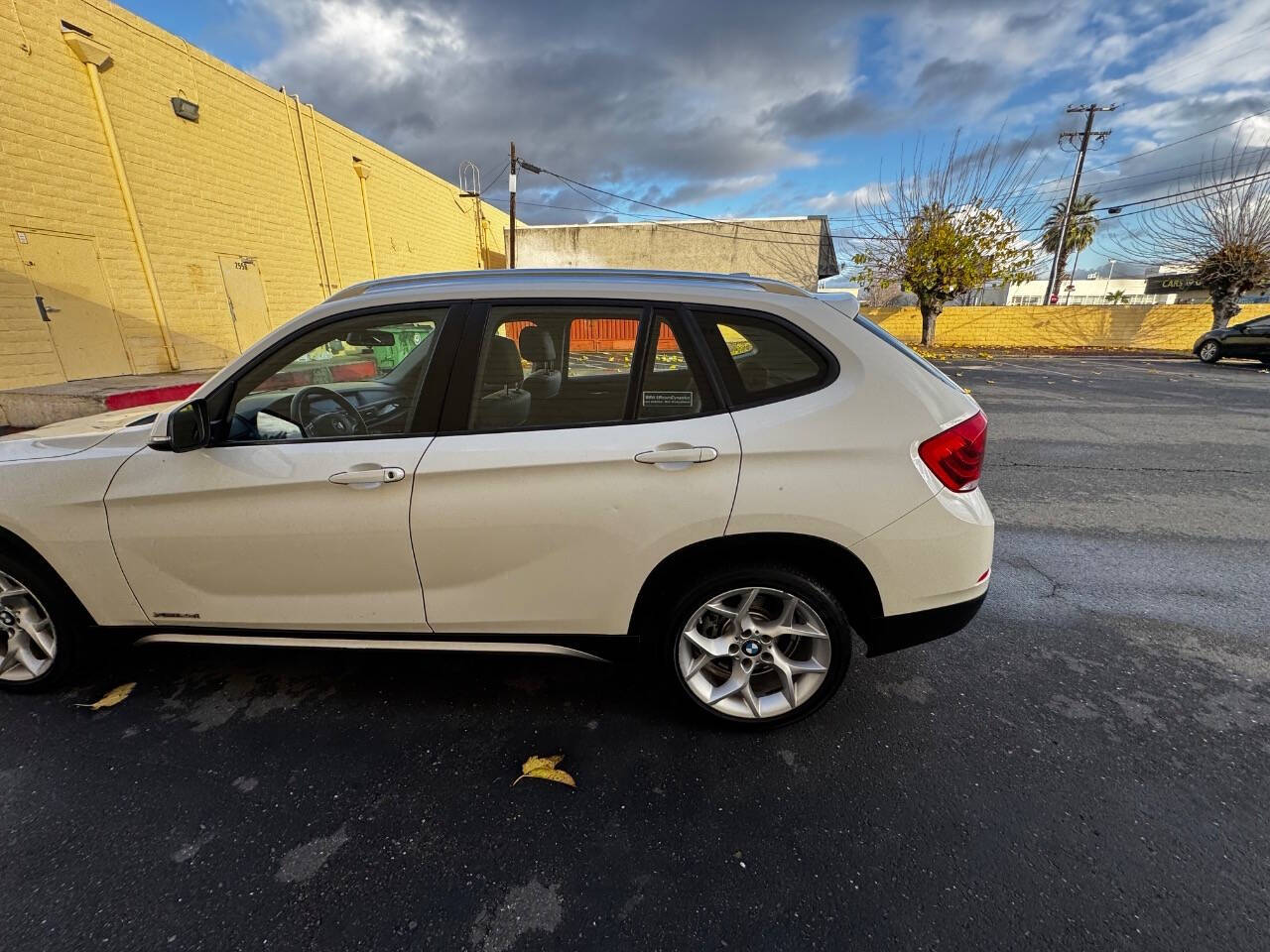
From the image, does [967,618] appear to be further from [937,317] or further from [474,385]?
[937,317]

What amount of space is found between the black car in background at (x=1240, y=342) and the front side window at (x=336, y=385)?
23813 mm

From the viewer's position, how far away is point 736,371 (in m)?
2.09

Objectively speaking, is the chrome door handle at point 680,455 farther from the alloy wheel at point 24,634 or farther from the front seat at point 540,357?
Result: the alloy wheel at point 24,634

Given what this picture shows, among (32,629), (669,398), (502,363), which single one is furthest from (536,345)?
(32,629)

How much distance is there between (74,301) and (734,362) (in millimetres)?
Result: 12126

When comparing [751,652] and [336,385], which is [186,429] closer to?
[336,385]

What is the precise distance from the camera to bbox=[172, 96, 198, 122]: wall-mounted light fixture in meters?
10.7

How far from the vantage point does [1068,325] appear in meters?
26.2

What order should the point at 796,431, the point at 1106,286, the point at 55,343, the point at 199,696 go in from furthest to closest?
the point at 1106,286 → the point at 55,343 → the point at 199,696 → the point at 796,431

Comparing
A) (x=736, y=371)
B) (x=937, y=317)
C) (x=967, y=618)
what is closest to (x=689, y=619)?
(x=736, y=371)

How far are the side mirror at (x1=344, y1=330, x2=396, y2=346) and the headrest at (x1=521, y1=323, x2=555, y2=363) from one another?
0.62 meters

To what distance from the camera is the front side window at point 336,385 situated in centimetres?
221

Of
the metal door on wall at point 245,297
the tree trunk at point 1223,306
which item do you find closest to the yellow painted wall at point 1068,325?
the tree trunk at point 1223,306

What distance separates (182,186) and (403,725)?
44.4 feet
